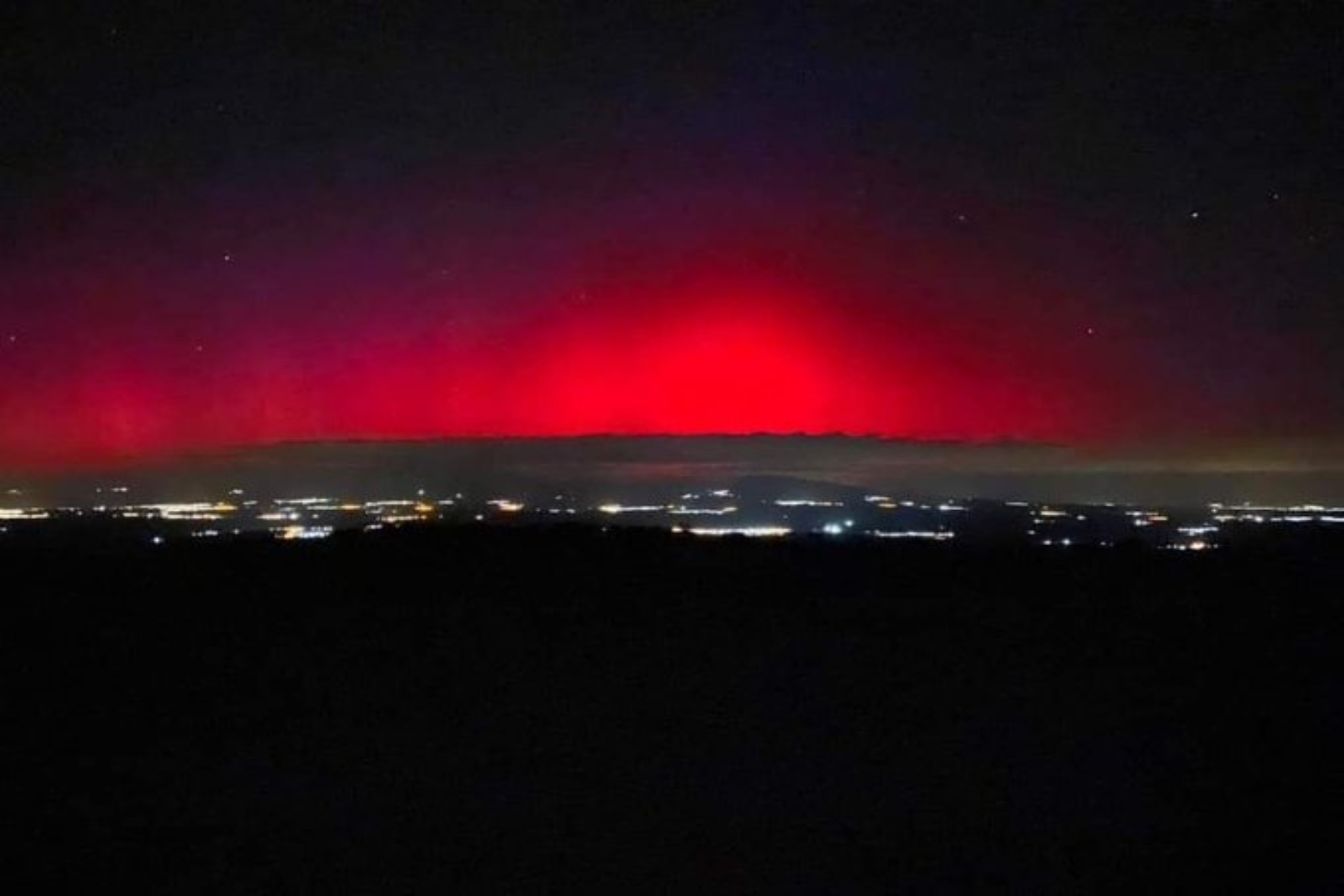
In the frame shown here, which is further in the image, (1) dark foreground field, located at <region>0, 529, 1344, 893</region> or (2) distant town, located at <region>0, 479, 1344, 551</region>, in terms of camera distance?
(2) distant town, located at <region>0, 479, 1344, 551</region>

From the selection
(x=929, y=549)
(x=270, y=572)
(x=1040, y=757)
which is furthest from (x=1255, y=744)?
(x=929, y=549)

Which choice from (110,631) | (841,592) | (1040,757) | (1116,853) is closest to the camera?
(1116,853)

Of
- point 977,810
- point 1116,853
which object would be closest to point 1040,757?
point 977,810

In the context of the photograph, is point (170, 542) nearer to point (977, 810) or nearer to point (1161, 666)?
point (1161, 666)

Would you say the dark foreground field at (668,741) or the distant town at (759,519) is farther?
the distant town at (759,519)

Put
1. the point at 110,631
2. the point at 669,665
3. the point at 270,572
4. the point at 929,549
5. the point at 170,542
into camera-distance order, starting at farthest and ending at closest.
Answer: the point at 170,542 → the point at 929,549 → the point at 270,572 → the point at 110,631 → the point at 669,665

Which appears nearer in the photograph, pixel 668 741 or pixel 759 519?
pixel 668 741

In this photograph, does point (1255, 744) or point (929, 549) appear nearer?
point (1255, 744)
